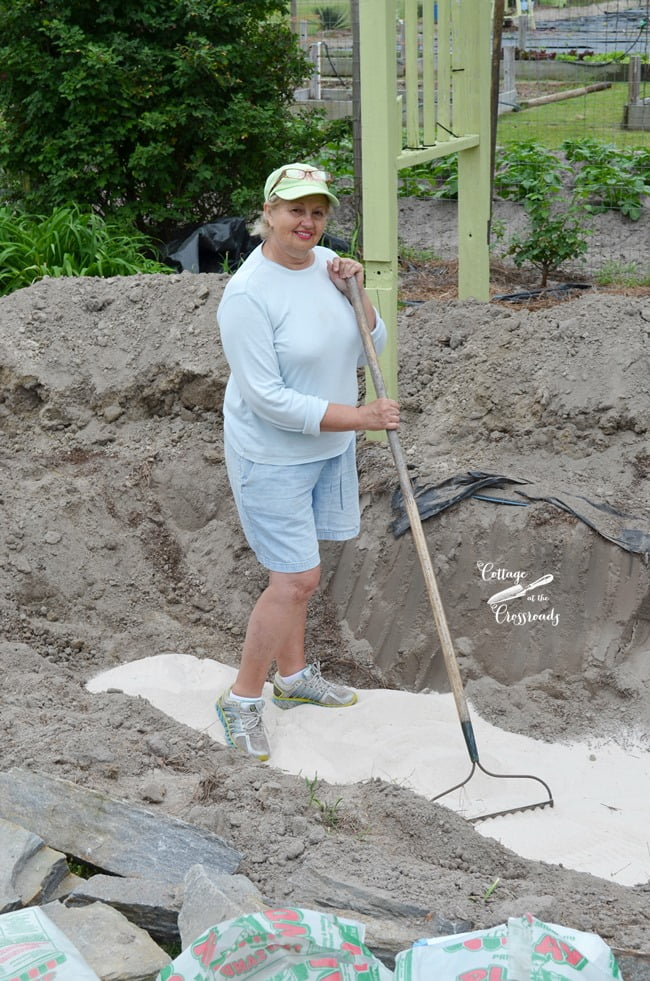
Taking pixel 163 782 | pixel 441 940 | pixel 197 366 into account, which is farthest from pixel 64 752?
pixel 197 366

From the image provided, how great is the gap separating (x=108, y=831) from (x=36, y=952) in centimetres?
80

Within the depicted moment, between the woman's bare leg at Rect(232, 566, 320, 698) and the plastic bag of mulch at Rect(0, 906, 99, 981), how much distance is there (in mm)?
1600

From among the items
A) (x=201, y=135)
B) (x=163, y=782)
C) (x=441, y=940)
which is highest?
(x=201, y=135)

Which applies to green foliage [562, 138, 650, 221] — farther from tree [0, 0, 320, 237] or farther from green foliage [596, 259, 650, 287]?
tree [0, 0, 320, 237]

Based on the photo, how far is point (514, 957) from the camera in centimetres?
188

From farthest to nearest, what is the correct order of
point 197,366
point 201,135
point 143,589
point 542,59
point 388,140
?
point 542,59
point 201,135
point 197,366
point 143,589
point 388,140

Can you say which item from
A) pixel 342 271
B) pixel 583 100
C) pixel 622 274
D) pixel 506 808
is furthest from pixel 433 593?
pixel 583 100

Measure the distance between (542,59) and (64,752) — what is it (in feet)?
41.7

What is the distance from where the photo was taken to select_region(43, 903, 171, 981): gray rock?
2.21 metres

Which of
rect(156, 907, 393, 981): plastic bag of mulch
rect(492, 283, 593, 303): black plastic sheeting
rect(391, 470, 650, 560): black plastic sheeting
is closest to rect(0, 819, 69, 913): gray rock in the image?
A: rect(156, 907, 393, 981): plastic bag of mulch

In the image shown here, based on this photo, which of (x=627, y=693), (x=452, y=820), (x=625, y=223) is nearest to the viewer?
(x=452, y=820)

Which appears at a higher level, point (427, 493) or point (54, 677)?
point (427, 493)

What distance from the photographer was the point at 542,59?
13586 millimetres

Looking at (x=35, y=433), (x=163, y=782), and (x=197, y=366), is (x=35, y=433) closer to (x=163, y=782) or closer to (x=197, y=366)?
(x=197, y=366)
